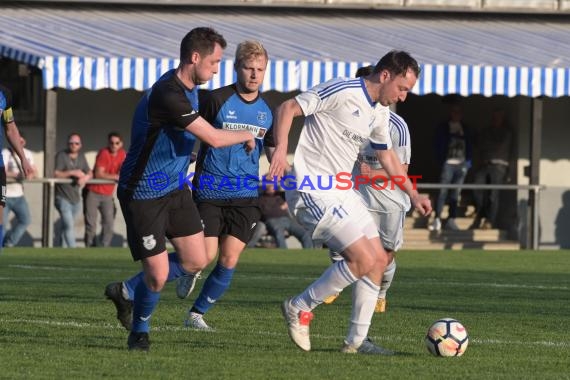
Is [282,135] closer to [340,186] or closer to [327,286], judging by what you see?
[340,186]

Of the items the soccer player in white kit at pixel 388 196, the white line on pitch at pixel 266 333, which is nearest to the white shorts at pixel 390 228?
the soccer player in white kit at pixel 388 196

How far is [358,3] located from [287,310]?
1760 centimetres

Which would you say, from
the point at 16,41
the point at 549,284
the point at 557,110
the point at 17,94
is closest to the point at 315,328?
the point at 549,284

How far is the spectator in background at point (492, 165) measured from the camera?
2639cm

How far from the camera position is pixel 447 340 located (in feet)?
29.5

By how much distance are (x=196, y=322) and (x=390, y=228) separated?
255 cm

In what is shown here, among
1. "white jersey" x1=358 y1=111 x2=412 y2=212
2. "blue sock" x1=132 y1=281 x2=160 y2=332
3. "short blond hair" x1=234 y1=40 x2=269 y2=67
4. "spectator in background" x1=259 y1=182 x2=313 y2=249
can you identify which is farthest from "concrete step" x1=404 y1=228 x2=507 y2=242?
"blue sock" x1=132 y1=281 x2=160 y2=332

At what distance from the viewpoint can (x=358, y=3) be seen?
2600 centimetres

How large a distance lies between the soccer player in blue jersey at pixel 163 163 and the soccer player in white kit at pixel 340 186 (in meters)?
0.49

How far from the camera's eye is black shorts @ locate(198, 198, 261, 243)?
10.8 metres

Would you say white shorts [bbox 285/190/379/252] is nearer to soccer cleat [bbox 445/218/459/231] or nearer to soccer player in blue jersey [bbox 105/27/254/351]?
soccer player in blue jersey [bbox 105/27/254/351]

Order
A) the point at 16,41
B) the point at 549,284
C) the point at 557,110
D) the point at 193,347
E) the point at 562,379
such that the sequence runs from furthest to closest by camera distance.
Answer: the point at 557,110, the point at 16,41, the point at 549,284, the point at 193,347, the point at 562,379

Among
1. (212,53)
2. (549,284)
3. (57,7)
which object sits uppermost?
(57,7)

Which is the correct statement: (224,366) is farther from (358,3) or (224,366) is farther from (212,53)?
(358,3)
